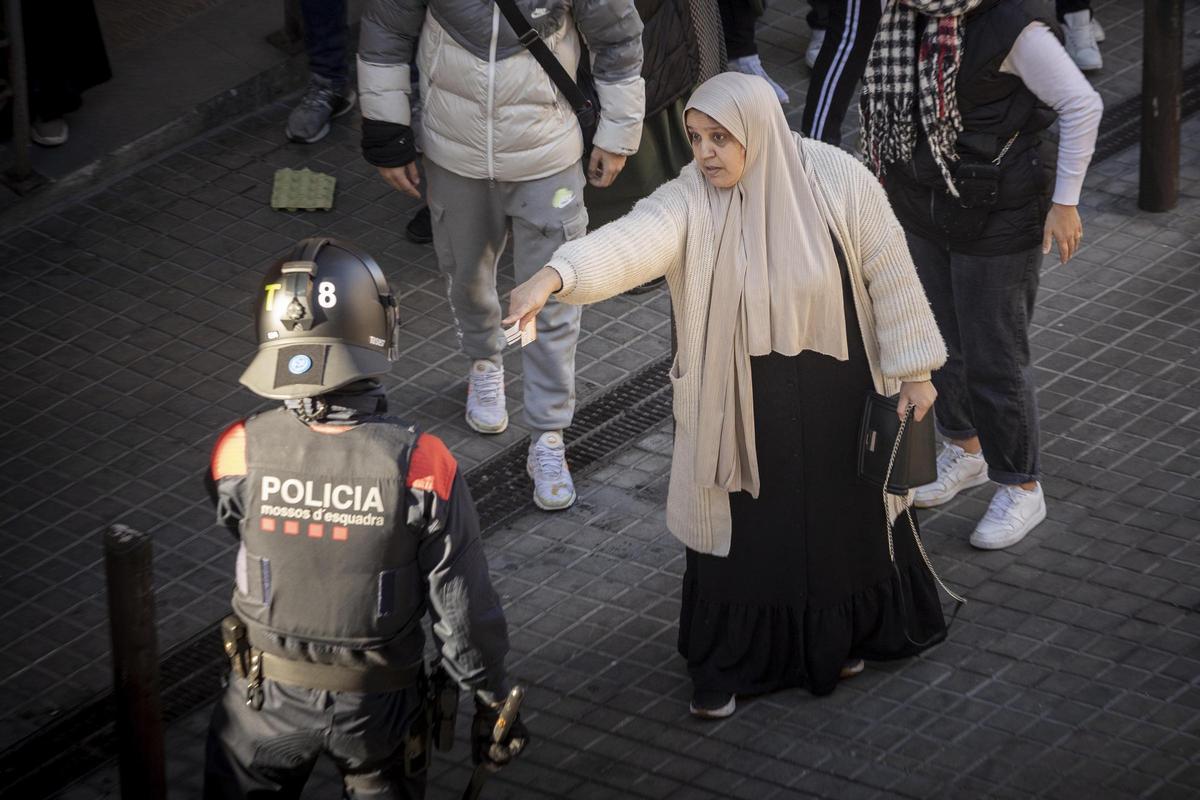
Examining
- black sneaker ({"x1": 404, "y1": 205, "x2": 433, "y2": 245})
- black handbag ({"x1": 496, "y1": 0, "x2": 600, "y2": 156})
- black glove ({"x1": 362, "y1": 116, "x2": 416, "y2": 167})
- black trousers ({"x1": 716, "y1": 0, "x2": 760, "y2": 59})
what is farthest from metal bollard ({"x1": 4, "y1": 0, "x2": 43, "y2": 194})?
black trousers ({"x1": 716, "y1": 0, "x2": 760, "y2": 59})

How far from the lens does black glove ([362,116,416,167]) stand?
627cm

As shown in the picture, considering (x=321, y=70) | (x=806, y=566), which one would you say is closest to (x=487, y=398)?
(x=806, y=566)

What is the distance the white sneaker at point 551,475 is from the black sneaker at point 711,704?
4.04 ft

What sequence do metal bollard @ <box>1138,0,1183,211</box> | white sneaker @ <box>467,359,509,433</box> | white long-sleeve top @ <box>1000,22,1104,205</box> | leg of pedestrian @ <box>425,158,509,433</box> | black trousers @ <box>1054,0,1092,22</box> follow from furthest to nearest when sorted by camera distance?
black trousers @ <box>1054,0,1092,22</box>, metal bollard @ <box>1138,0,1183,211</box>, white sneaker @ <box>467,359,509,433</box>, leg of pedestrian @ <box>425,158,509,433</box>, white long-sleeve top @ <box>1000,22,1104,205</box>

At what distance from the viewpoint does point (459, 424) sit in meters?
7.05

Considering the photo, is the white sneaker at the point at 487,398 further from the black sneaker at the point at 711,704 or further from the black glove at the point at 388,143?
the black sneaker at the point at 711,704

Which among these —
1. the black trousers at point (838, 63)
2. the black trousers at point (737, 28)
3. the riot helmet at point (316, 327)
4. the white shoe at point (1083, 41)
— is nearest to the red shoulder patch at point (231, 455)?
the riot helmet at point (316, 327)

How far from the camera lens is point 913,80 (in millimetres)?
5770

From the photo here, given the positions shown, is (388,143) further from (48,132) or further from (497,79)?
(48,132)

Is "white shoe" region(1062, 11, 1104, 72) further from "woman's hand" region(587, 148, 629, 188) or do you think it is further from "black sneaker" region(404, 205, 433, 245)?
"woman's hand" region(587, 148, 629, 188)

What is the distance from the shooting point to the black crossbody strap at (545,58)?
19.5ft

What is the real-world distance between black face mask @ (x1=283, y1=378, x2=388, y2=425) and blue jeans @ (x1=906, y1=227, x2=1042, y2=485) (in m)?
2.50

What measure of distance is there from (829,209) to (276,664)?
77.9 inches

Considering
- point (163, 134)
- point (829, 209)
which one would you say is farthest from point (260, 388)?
point (163, 134)
